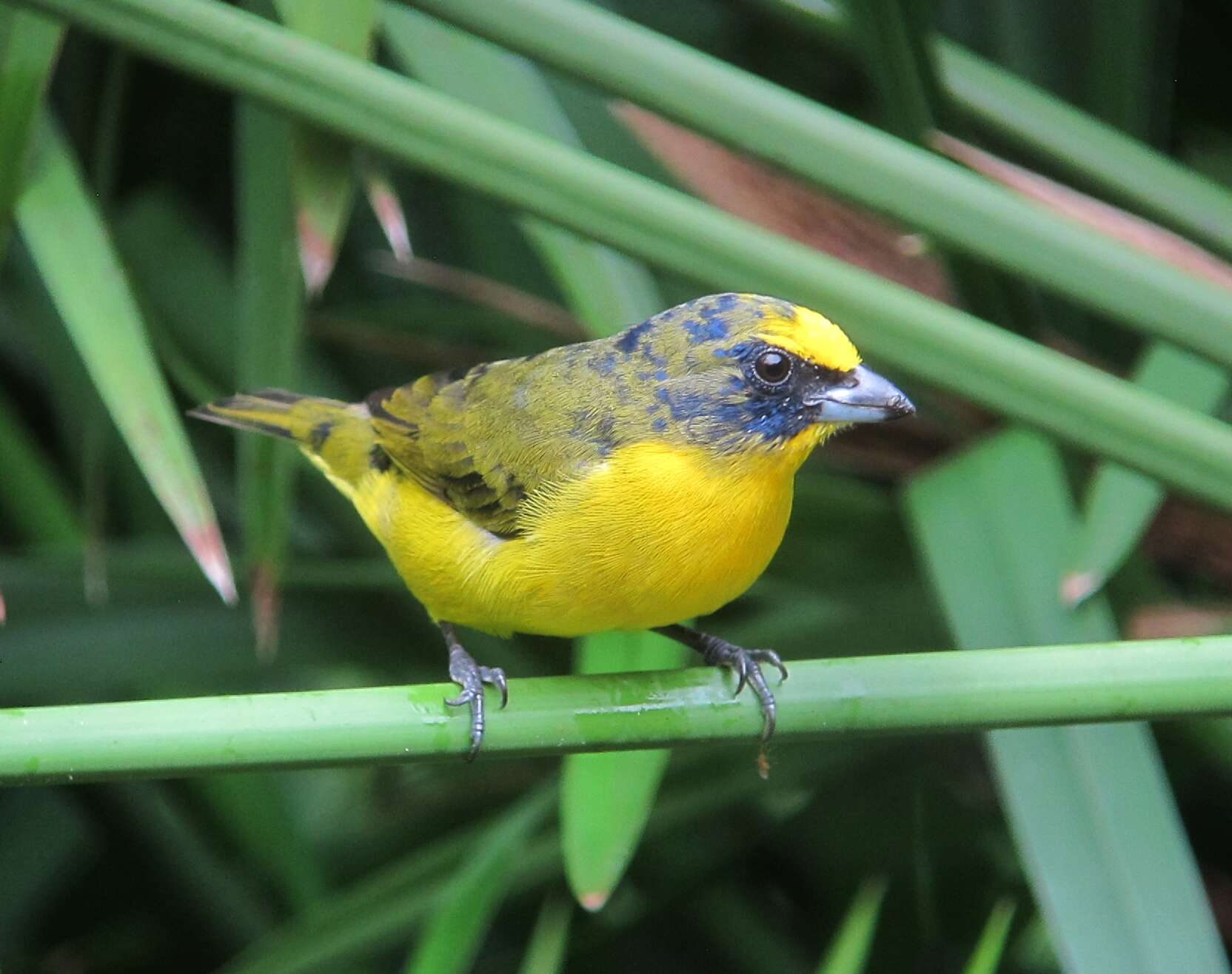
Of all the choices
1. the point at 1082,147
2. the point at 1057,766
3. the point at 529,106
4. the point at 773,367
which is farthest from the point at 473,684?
the point at 1082,147

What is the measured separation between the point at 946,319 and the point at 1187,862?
2.71 ft

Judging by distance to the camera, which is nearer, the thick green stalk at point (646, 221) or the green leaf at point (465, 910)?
the thick green stalk at point (646, 221)

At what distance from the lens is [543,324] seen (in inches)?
112

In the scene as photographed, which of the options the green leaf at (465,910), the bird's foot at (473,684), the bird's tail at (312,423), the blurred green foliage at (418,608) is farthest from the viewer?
the blurred green foliage at (418,608)

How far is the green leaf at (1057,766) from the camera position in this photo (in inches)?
73.0

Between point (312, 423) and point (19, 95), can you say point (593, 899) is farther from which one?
point (19, 95)

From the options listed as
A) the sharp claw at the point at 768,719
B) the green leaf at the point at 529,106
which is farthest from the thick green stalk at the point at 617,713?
the green leaf at the point at 529,106

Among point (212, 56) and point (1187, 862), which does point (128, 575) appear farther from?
point (1187, 862)

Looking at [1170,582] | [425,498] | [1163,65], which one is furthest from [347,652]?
[1163,65]

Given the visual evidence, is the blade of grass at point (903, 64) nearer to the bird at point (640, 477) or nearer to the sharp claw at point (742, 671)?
the bird at point (640, 477)

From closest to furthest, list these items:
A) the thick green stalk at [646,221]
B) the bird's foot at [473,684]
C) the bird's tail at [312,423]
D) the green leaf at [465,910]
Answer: the bird's foot at [473,684] → the thick green stalk at [646,221] → the green leaf at [465,910] → the bird's tail at [312,423]

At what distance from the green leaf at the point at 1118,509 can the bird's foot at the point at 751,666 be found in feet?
1.47

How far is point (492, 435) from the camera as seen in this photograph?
2258 millimetres

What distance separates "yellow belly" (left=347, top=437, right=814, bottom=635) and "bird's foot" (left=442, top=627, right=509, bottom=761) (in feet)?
0.23
